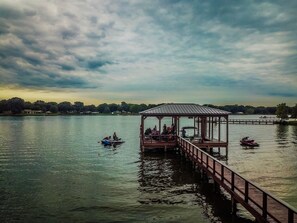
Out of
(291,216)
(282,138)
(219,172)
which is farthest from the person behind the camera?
(282,138)

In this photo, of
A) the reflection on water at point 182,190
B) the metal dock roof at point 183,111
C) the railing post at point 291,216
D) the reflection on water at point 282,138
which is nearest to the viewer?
the railing post at point 291,216

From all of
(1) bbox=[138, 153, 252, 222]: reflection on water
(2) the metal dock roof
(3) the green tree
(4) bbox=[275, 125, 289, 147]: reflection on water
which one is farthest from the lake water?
(3) the green tree

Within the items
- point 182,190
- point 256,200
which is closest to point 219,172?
point 182,190

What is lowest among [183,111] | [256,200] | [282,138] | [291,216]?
[282,138]

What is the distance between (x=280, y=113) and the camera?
130 m

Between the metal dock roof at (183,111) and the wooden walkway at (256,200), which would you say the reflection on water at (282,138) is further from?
the wooden walkway at (256,200)

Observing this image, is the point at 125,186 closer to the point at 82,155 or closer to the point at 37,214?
the point at 37,214

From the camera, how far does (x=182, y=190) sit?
71.2 ft

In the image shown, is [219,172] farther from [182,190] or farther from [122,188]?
[122,188]

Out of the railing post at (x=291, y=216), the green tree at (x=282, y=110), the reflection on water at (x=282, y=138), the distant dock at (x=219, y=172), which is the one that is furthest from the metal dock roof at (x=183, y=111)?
the green tree at (x=282, y=110)

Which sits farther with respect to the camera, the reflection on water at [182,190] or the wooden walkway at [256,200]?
the reflection on water at [182,190]

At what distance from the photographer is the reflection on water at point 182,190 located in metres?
17.6

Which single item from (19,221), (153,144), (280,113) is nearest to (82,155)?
(153,144)

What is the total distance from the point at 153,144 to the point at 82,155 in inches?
373
